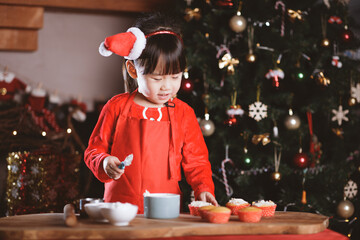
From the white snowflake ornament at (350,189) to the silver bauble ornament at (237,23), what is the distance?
1.19 metres

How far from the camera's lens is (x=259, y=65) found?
2641mm

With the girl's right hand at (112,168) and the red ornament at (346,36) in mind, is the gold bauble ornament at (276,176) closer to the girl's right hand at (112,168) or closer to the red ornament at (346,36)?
the red ornament at (346,36)

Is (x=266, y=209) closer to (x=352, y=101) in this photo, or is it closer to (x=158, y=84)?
(x=158, y=84)

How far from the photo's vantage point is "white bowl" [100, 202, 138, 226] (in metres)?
1.19

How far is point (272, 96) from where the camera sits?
2643 mm

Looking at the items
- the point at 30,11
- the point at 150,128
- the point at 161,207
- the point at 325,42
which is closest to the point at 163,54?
the point at 150,128

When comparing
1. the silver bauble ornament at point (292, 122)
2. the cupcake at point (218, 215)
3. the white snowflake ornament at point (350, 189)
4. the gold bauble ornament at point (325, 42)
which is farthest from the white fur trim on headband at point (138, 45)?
the white snowflake ornament at point (350, 189)

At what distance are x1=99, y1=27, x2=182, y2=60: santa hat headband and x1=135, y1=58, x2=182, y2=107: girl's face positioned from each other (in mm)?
76

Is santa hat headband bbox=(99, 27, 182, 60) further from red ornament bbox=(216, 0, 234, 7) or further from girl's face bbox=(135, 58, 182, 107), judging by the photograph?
red ornament bbox=(216, 0, 234, 7)

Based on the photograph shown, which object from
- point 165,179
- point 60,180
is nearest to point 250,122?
point 165,179

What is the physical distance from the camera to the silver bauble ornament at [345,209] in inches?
102

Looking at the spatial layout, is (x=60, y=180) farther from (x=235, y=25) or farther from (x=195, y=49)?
(x=235, y=25)

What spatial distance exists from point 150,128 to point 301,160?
1.12 metres

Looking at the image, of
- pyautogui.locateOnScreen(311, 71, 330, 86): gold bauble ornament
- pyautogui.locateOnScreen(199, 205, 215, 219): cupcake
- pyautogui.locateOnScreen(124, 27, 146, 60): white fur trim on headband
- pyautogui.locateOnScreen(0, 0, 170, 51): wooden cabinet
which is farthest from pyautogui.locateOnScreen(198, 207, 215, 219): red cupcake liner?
pyautogui.locateOnScreen(0, 0, 170, 51): wooden cabinet
